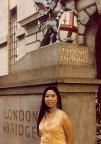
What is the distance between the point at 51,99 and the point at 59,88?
1.01m

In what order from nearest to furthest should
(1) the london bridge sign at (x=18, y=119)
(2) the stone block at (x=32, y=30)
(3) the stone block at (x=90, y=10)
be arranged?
(1) the london bridge sign at (x=18, y=119) → (3) the stone block at (x=90, y=10) → (2) the stone block at (x=32, y=30)

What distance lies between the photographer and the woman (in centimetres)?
378

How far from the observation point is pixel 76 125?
17.1 feet

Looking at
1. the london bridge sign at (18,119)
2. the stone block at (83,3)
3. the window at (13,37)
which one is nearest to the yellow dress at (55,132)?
the london bridge sign at (18,119)

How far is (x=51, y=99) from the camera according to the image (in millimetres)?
3957

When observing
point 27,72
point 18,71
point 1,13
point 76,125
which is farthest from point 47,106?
point 1,13

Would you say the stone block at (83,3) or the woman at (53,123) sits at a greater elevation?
the stone block at (83,3)

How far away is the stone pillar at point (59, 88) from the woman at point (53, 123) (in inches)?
35.0

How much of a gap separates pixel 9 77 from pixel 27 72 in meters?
0.80

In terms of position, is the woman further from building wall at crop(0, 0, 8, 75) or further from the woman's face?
building wall at crop(0, 0, 8, 75)

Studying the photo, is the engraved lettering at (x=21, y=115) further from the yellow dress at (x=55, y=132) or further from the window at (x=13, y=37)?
the window at (x=13, y=37)

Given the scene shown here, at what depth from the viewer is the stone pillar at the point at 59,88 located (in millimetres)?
5133

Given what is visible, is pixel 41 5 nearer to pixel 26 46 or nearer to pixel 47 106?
pixel 26 46

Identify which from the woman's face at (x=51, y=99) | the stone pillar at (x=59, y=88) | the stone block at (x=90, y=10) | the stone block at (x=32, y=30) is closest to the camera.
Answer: the woman's face at (x=51, y=99)
